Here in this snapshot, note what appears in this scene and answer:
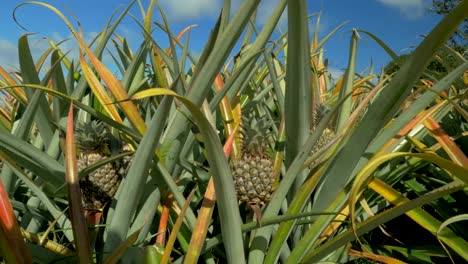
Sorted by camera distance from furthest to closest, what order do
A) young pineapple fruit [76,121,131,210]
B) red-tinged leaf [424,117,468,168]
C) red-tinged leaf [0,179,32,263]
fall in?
1. red-tinged leaf [424,117,468,168]
2. young pineapple fruit [76,121,131,210]
3. red-tinged leaf [0,179,32,263]

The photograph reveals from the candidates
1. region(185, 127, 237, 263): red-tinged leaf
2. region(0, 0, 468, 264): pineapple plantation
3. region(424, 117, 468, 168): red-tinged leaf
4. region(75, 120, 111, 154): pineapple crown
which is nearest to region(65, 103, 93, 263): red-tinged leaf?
region(0, 0, 468, 264): pineapple plantation

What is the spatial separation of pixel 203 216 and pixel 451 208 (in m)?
0.74

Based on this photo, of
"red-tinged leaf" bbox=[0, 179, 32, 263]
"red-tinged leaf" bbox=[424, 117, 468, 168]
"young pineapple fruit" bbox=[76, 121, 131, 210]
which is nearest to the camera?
"red-tinged leaf" bbox=[0, 179, 32, 263]

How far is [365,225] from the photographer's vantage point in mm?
621

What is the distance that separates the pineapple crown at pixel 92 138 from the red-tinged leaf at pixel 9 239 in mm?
262

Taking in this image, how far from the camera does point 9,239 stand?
0.51m

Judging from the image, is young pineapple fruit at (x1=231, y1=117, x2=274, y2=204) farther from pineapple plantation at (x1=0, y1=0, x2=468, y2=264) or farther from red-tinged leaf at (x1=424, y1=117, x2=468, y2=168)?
red-tinged leaf at (x1=424, y1=117, x2=468, y2=168)

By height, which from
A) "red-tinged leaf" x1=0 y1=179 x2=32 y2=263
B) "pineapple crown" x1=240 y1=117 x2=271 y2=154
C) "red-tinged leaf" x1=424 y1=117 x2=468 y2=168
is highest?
"red-tinged leaf" x1=424 y1=117 x2=468 y2=168

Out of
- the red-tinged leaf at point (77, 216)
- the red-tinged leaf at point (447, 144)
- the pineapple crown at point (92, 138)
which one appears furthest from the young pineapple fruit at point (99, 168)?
the red-tinged leaf at point (447, 144)

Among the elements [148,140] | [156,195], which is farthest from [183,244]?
[148,140]

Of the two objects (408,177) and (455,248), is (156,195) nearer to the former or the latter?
(455,248)

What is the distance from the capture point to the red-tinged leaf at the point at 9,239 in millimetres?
503

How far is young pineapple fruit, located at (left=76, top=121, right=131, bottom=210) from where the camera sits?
28.5 inches

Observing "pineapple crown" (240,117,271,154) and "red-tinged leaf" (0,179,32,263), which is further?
"pineapple crown" (240,117,271,154)
